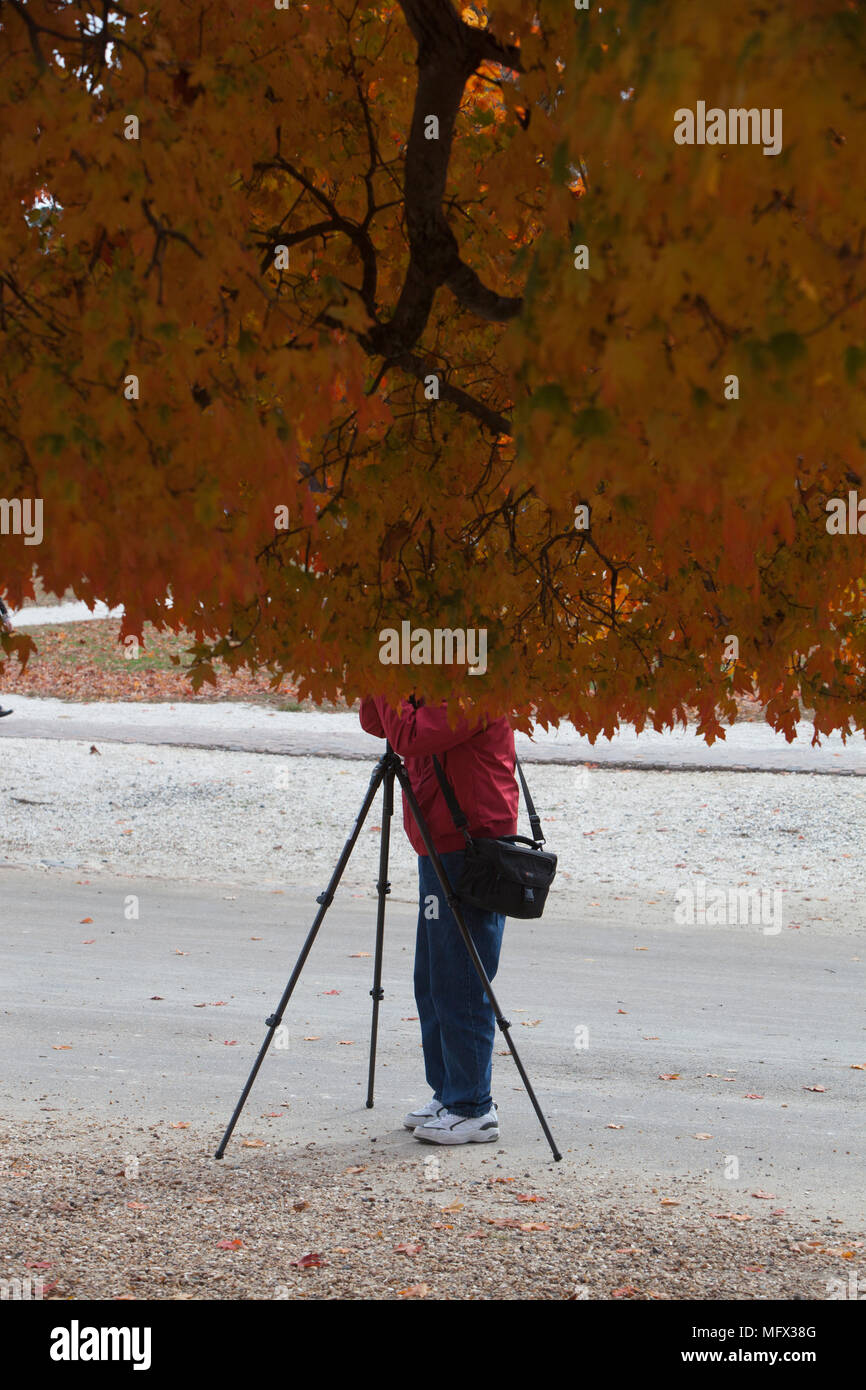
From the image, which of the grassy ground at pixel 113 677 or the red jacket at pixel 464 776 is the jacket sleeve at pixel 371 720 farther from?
the grassy ground at pixel 113 677

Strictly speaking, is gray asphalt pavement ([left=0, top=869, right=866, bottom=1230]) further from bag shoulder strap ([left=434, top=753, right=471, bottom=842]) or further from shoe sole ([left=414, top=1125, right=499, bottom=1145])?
bag shoulder strap ([left=434, top=753, right=471, bottom=842])

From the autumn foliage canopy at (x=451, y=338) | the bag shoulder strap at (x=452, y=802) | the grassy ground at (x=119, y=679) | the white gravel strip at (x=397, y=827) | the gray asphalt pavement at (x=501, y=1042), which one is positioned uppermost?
the autumn foliage canopy at (x=451, y=338)

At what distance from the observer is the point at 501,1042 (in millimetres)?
7051

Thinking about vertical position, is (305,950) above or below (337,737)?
below

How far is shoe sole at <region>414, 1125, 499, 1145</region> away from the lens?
541 cm

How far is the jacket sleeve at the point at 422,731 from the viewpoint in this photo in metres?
4.96

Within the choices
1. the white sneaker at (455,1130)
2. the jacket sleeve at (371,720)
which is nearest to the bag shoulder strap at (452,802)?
the jacket sleeve at (371,720)

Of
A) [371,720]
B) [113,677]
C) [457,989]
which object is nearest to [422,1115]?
[457,989]

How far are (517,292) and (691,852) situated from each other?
8378 mm

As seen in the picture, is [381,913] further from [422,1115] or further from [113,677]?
[113,677]

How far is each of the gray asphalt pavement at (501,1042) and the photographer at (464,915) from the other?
24cm

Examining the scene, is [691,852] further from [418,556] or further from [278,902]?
[418,556]

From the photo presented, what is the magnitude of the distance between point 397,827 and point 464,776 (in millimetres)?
7427
